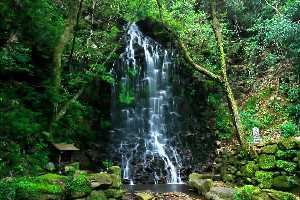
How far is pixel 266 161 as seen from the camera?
12195 millimetres

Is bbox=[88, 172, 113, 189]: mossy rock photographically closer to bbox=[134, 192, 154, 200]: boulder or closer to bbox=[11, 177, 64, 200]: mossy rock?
bbox=[11, 177, 64, 200]: mossy rock

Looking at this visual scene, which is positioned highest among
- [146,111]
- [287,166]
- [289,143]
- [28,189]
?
[146,111]

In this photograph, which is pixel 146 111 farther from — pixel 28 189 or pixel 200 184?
pixel 28 189

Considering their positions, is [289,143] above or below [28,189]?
above

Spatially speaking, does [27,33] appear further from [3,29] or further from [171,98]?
[171,98]

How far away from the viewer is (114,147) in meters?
17.8

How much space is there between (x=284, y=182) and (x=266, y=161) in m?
1.01

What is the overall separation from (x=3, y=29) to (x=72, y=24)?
3295mm

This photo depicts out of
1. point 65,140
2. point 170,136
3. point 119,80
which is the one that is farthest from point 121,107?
point 65,140

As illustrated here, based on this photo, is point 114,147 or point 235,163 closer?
point 235,163

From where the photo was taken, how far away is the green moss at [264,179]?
38.5 ft

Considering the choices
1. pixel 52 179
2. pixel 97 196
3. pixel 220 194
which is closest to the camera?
pixel 52 179

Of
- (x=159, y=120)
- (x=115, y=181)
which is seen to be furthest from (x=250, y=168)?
(x=159, y=120)

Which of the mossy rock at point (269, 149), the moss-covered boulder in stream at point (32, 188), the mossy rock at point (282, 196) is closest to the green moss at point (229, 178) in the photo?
the mossy rock at point (269, 149)
